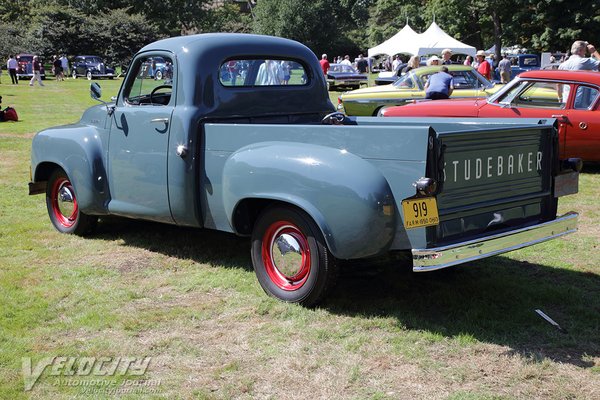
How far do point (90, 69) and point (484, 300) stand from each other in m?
42.1

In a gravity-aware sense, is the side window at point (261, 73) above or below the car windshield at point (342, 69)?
above

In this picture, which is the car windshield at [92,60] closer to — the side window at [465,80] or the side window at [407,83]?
the side window at [407,83]

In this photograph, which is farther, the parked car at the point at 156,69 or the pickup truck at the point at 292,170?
the parked car at the point at 156,69

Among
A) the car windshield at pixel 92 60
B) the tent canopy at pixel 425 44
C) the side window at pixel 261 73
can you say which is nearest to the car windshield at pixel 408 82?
the side window at pixel 261 73

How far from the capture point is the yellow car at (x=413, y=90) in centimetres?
1360

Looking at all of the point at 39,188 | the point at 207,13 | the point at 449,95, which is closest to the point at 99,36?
the point at 207,13

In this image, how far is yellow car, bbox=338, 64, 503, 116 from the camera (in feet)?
44.6

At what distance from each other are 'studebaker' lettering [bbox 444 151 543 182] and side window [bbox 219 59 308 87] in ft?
7.21

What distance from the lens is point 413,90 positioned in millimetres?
13977

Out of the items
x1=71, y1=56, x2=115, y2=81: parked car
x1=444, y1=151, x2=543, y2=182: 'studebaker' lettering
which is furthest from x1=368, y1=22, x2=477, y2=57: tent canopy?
x1=444, y1=151, x2=543, y2=182: 'studebaker' lettering

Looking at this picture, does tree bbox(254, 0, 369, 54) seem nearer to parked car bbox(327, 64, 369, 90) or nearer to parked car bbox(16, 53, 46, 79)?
parked car bbox(16, 53, 46, 79)

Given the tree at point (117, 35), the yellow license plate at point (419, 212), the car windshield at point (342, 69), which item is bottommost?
the yellow license plate at point (419, 212)

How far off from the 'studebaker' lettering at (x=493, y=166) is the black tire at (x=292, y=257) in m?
0.91

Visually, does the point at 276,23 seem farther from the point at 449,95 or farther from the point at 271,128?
the point at 271,128
